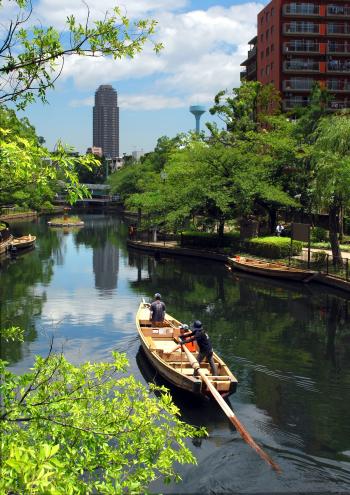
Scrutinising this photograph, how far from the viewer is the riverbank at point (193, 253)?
3347cm

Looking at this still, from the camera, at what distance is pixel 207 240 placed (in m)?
53.2

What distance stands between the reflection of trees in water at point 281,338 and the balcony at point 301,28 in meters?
48.3

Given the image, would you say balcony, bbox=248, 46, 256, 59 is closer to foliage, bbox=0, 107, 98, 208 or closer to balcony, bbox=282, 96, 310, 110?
balcony, bbox=282, 96, 310, 110

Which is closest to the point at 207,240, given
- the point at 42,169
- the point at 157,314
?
the point at 157,314

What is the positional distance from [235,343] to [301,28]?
66.8 m

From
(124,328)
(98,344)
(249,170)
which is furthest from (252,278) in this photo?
(98,344)

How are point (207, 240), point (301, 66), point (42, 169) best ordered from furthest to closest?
1. point (301, 66)
2. point (207, 240)
3. point (42, 169)

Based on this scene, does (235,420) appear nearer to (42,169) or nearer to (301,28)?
(42,169)

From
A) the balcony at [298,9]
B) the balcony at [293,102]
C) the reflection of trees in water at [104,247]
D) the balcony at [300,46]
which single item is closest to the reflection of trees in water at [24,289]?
the reflection of trees in water at [104,247]

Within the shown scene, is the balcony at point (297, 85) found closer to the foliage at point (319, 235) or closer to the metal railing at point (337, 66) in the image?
the metal railing at point (337, 66)

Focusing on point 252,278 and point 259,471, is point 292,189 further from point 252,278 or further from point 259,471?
point 259,471

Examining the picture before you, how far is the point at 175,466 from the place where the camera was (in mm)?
12273

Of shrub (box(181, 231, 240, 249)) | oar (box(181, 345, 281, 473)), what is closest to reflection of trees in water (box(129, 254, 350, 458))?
oar (box(181, 345, 281, 473))

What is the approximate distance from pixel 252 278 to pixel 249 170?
13169 millimetres
